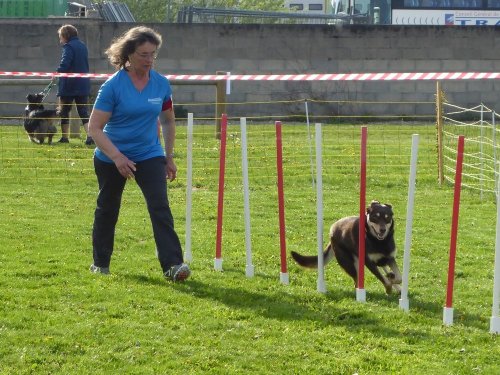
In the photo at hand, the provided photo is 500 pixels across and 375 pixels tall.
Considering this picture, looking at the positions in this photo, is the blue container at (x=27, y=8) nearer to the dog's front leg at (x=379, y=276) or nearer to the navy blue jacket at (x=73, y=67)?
the navy blue jacket at (x=73, y=67)

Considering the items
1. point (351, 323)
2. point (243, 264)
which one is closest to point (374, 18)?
point (243, 264)

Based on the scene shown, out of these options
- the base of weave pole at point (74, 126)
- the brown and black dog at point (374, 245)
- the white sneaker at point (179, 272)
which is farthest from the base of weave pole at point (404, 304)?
the base of weave pole at point (74, 126)

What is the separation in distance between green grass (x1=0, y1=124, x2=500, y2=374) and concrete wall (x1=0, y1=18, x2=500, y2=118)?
10.0 metres

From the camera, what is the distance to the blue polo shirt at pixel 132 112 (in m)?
8.09

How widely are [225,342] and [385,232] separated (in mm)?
2100

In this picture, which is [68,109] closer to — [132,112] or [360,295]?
[132,112]

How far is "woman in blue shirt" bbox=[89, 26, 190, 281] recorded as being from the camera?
803 centimetres

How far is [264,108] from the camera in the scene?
24438 millimetres

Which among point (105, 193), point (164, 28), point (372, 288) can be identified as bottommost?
point (372, 288)

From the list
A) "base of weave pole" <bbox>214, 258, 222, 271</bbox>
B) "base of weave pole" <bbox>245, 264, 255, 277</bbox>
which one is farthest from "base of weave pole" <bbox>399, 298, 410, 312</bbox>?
"base of weave pole" <bbox>214, 258, 222, 271</bbox>

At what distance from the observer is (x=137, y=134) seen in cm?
824

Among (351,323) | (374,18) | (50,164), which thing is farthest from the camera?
(374,18)

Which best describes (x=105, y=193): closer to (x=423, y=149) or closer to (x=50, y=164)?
(x=50, y=164)

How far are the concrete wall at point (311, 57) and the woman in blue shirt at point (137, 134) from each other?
1558cm
